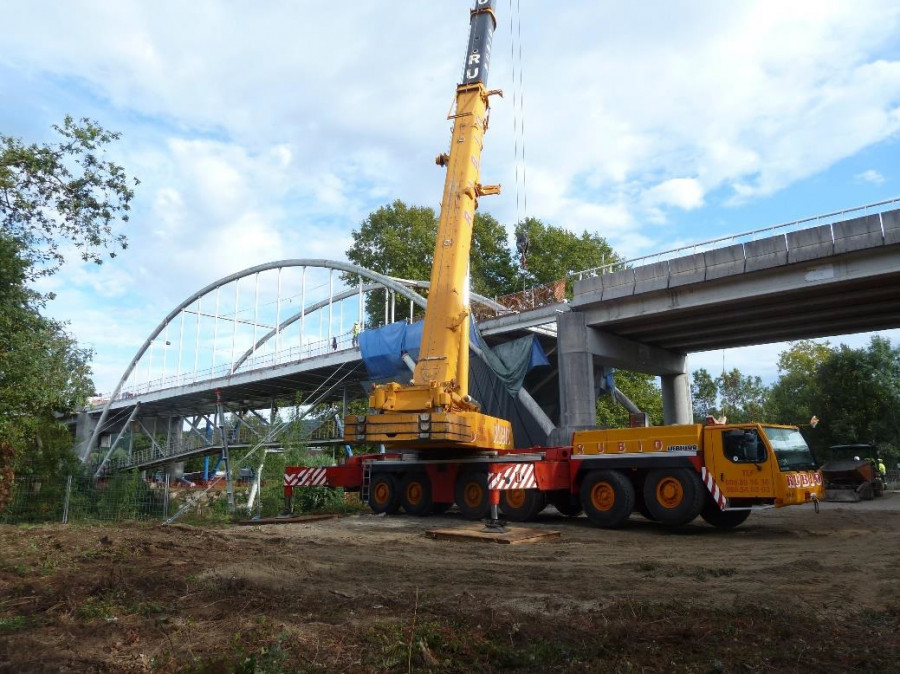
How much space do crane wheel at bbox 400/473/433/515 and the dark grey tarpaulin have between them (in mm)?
10247

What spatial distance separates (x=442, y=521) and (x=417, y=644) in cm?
1134

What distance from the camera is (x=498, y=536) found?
1191 cm

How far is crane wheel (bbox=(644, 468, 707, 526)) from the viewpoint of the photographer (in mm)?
12828

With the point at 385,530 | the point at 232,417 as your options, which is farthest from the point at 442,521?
the point at 232,417

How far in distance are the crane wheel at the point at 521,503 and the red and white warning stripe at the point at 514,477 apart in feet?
1.77

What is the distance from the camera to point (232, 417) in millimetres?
51438

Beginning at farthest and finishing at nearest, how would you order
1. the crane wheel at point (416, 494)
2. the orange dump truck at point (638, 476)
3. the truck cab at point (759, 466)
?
the crane wheel at point (416, 494)
the orange dump truck at point (638, 476)
the truck cab at point (759, 466)

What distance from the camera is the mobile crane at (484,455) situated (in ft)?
41.8

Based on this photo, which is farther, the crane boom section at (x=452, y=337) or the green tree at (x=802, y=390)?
the green tree at (x=802, y=390)

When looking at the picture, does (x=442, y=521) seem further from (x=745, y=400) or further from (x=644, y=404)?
(x=745, y=400)

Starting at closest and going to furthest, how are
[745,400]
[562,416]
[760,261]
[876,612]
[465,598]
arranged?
1. [876,612]
2. [465,598]
3. [760,261]
4. [562,416]
5. [745,400]

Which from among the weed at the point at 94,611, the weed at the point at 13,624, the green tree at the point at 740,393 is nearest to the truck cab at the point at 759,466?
the weed at the point at 94,611

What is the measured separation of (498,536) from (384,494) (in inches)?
261

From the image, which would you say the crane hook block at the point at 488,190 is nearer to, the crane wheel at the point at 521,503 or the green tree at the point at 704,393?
the crane wheel at the point at 521,503
